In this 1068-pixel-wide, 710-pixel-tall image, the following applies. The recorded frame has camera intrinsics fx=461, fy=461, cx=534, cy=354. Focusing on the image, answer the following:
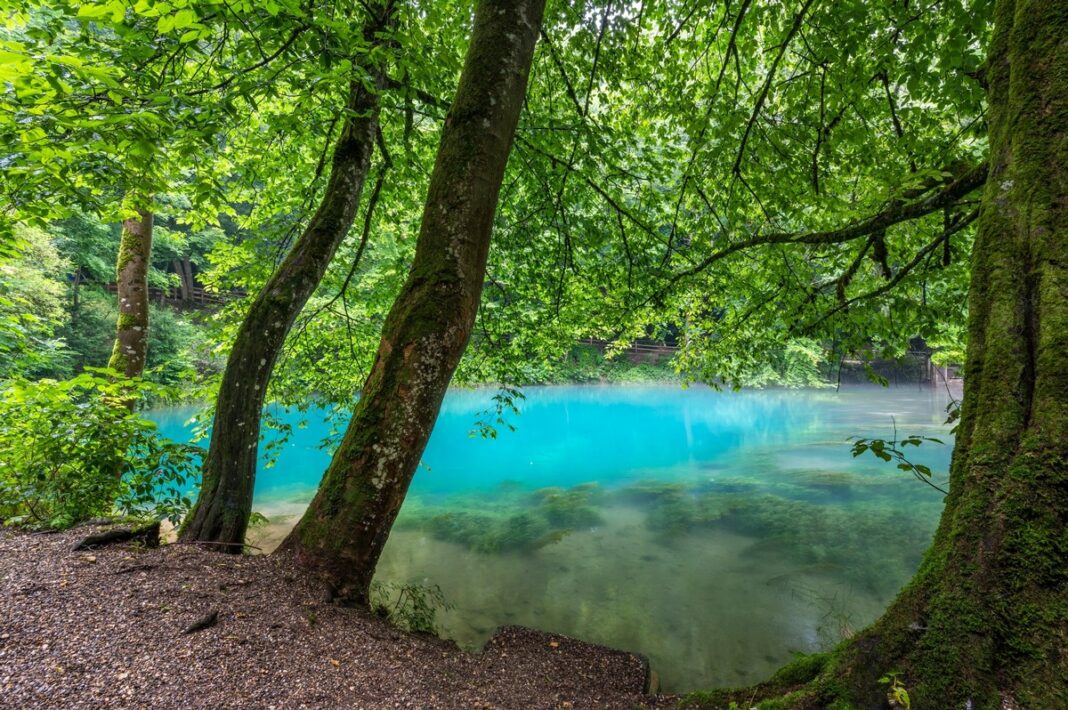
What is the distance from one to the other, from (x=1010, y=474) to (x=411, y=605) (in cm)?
616

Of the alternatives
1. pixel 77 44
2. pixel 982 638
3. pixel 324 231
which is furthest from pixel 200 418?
pixel 982 638

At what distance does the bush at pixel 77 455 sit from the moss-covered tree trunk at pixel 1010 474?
420cm

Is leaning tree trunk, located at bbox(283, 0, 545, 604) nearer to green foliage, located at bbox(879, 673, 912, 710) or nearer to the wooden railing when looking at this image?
green foliage, located at bbox(879, 673, 912, 710)

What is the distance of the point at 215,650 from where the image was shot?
5.96 feet

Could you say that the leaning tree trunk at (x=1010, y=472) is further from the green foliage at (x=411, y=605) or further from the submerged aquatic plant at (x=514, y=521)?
the submerged aquatic plant at (x=514, y=521)

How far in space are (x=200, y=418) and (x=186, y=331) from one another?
18.9 metres

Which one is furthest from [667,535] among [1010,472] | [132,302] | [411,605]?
[132,302]

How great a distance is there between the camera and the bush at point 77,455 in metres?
3.50

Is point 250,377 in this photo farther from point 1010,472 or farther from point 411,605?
point 411,605

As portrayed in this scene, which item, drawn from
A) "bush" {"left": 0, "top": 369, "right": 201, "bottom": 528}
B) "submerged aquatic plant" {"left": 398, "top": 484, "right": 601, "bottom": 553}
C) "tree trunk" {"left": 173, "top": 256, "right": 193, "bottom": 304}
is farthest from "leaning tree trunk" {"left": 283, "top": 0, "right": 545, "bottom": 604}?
"tree trunk" {"left": 173, "top": 256, "right": 193, "bottom": 304}

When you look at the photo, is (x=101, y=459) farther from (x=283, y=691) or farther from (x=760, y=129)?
(x=760, y=129)

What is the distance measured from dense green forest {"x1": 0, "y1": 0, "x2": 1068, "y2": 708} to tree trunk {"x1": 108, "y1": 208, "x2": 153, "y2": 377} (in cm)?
4

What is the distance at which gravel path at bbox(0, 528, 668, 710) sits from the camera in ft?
5.16

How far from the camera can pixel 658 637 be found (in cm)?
536
